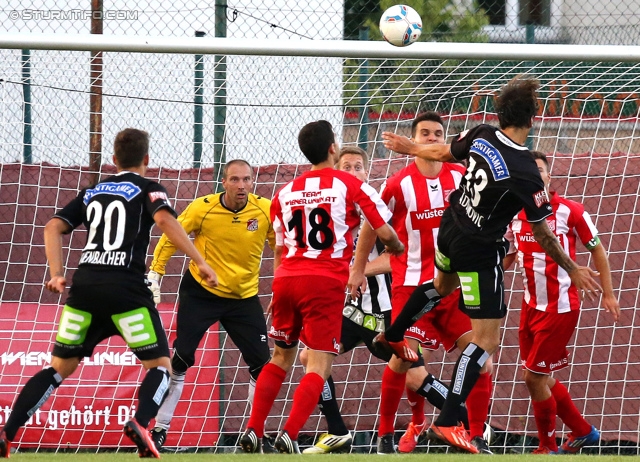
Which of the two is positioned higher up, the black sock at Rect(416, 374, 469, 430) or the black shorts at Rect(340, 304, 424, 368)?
the black shorts at Rect(340, 304, 424, 368)

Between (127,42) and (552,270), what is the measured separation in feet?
11.6

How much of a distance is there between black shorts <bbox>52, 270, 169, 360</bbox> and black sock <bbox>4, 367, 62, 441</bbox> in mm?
159

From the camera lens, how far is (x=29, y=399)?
559cm

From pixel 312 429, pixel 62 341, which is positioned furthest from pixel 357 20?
pixel 62 341

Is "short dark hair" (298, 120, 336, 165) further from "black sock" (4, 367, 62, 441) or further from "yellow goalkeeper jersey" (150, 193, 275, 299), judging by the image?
"black sock" (4, 367, 62, 441)

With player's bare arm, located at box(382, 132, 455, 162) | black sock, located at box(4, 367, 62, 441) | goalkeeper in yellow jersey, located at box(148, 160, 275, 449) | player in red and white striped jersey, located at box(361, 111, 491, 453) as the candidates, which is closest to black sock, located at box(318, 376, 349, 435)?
goalkeeper in yellow jersey, located at box(148, 160, 275, 449)

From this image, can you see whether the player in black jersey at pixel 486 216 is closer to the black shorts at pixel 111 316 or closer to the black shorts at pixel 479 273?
the black shorts at pixel 479 273

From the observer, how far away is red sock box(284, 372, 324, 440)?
6184mm

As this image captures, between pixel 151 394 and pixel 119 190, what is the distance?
1.14 meters

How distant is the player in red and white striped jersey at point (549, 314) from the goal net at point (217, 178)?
115 cm

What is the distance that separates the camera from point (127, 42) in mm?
7387

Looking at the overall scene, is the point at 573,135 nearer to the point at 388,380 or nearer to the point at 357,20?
the point at 388,380

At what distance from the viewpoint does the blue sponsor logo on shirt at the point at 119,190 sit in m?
5.70

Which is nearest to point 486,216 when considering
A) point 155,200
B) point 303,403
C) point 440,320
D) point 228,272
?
point 440,320
